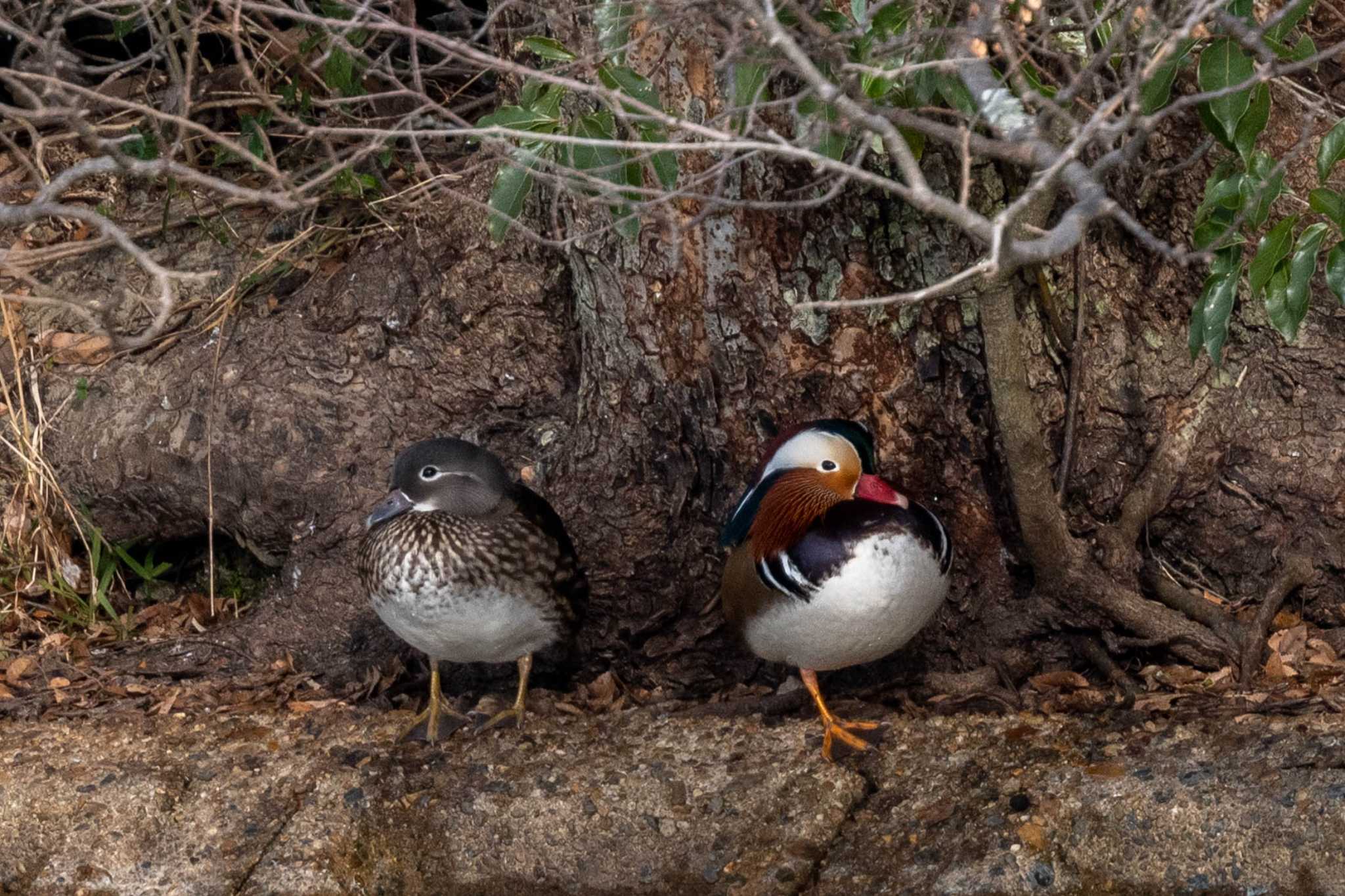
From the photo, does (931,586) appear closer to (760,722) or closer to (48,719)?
(760,722)

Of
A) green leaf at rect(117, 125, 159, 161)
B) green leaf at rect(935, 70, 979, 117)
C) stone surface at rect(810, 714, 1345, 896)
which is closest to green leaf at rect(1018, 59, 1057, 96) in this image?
green leaf at rect(935, 70, 979, 117)

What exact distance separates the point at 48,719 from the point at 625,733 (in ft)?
5.24

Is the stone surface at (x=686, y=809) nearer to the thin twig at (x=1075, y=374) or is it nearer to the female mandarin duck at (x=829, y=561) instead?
the female mandarin duck at (x=829, y=561)

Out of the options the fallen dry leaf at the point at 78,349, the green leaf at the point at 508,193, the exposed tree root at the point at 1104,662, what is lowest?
the fallen dry leaf at the point at 78,349

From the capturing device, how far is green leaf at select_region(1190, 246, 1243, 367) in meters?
3.24

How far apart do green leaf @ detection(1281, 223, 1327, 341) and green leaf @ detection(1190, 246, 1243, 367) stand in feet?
0.43

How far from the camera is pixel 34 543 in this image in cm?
488

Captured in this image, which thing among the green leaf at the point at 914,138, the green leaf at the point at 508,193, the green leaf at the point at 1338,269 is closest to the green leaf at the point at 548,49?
the green leaf at the point at 508,193

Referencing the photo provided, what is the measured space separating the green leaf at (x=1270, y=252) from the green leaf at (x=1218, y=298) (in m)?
0.09

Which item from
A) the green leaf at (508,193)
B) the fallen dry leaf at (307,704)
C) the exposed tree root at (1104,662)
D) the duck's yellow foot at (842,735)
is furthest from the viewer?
the fallen dry leaf at (307,704)

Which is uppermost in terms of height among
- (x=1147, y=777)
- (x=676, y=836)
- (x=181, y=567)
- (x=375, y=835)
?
(x=1147, y=777)

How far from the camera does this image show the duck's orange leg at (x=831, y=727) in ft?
11.6

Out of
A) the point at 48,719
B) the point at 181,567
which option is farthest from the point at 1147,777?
the point at 181,567

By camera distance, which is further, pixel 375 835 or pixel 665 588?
pixel 665 588
